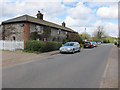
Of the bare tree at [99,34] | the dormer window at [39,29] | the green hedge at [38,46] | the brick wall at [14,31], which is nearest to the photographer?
the green hedge at [38,46]

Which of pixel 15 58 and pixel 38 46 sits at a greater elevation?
pixel 38 46

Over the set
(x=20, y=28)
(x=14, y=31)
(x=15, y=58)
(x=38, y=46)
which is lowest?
(x=15, y=58)

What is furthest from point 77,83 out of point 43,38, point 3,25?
point 3,25

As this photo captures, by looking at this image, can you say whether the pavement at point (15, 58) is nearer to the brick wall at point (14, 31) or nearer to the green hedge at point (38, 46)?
the green hedge at point (38, 46)

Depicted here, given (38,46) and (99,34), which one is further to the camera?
(99,34)

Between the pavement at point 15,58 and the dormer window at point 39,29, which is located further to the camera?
the dormer window at point 39,29

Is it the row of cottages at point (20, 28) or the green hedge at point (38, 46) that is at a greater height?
the row of cottages at point (20, 28)

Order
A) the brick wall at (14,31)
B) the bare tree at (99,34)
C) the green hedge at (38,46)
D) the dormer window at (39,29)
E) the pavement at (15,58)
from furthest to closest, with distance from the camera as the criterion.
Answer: the bare tree at (99,34)
the dormer window at (39,29)
the brick wall at (14,31)
the green hedge at (38,46)
the pavement at (15,58)

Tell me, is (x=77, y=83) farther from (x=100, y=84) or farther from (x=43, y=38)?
(x=43, y=38)

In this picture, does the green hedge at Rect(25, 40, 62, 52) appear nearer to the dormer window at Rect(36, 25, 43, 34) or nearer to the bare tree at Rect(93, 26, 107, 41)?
the dormer window at Rect(36, 25, 43, 34)

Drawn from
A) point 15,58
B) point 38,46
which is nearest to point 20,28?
point 38,46

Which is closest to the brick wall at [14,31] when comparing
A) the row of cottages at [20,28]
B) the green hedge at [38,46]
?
the row of cottages at [20,28]

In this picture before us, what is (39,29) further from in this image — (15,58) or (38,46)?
(15,58)

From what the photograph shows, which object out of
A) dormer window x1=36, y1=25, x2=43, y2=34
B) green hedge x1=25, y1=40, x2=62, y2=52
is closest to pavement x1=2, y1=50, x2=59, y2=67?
green hedge x1=25, y1=40, x2=62, y2=52
